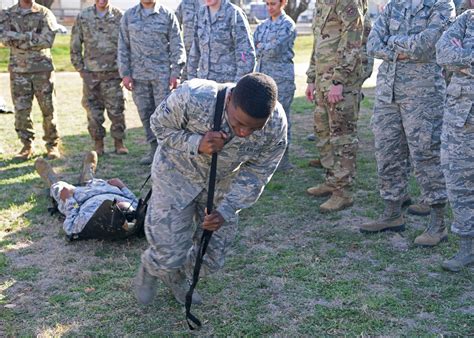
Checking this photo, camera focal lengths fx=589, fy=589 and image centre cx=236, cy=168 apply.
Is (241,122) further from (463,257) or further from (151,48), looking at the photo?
(151,48)

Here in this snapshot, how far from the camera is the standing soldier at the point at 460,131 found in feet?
13.4

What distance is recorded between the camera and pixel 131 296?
13.2 feet

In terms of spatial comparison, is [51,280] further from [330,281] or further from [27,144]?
[27,144]

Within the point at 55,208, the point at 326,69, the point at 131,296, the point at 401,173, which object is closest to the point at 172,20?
the point at 326,69

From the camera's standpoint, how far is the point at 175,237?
11.6 feet

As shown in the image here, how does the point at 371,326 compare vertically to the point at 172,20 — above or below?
below

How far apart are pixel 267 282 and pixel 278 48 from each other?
3355 mm

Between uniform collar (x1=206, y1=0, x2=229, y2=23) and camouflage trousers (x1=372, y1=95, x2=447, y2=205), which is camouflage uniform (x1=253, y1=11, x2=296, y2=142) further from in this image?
camouflage trousers (x1=372, y1=95, x2=447, y2=205)

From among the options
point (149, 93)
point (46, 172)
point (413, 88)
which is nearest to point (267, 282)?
point (413, 88)

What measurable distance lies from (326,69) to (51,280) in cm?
315

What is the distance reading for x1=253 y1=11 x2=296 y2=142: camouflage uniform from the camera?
22.2 ft

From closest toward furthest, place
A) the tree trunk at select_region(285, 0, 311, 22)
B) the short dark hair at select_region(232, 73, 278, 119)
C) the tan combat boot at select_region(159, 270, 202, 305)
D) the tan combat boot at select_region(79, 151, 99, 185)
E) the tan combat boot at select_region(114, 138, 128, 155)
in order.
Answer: the short dark hair at select_region(232, 73, 278, 119) < the tan combat boot at select_region(159, 270, 202, 305) < the tan combat boot at select_region(79, 151, 99, 185) < the tan combat boot at select_region(114, 138, 128, 155) < the tree trunk at select_region(285, 0, 311, 22)

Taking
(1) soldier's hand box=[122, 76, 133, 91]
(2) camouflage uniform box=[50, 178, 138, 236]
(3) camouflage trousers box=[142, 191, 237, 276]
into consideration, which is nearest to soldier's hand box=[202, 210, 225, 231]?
(3) camouflage trousers box=[142, 191, 237, 276]

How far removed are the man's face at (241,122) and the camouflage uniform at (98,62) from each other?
489 cm
